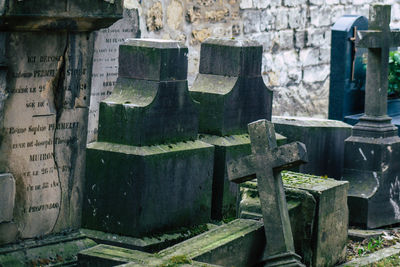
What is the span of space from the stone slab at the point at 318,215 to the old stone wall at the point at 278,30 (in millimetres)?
3373

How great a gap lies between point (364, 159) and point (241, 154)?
163 centimetres

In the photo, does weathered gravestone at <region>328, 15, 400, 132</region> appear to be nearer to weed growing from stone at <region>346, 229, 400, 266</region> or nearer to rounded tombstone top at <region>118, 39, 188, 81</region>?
weed growing from stone at <region>346, 229, 400, 266</region>

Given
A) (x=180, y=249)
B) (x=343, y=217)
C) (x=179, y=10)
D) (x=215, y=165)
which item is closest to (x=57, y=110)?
(x=180, y=249)

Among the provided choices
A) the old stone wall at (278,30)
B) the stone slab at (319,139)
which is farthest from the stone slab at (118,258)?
the old stone wall at (278,30)

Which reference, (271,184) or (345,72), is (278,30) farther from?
(271,184)

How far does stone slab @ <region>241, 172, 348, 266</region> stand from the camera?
19.2ft

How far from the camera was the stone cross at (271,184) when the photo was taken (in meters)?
5.27

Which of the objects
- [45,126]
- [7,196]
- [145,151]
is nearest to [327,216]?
[145,151]

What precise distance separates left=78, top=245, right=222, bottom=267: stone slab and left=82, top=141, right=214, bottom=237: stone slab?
0.88 m

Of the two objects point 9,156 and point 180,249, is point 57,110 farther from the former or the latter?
point 180,249

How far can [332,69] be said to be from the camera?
371 inches

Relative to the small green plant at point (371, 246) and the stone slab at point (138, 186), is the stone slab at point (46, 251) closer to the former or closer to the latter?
the stone slab at point (138, 186)

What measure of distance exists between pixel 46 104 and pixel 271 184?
4.79 ft

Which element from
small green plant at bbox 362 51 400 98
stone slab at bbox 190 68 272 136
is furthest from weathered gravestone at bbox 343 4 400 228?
small green plant at bbox 362 51 400 98
